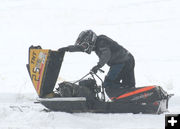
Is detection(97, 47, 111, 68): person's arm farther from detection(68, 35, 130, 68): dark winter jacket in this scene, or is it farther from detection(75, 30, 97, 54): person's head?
detection(75, 30, 97, 54): person's head

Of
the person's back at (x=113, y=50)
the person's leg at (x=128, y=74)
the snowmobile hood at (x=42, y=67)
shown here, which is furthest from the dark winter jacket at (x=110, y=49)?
the snowmobile hood at (x=42, y=67)

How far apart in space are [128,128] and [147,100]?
1.58 m

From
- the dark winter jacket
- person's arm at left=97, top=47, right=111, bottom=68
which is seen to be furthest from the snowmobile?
the dark winter jacket

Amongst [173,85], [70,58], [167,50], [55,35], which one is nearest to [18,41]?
[55,35]

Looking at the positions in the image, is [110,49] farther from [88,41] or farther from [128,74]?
[128,74]

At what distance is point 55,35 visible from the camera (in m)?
20.9

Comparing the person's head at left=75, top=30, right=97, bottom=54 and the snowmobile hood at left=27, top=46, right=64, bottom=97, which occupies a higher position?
the person's head at left=75, top=30, right=97, bottom=54

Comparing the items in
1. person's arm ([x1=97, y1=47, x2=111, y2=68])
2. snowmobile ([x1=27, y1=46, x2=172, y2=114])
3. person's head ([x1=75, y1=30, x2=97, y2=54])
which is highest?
person's head ([x1=75, y1=30, x2=97, y2=54])

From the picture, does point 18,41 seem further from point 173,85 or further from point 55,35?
point 173,85

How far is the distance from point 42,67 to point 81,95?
84 cm

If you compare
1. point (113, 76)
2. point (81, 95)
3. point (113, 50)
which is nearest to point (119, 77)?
point (113, 76)

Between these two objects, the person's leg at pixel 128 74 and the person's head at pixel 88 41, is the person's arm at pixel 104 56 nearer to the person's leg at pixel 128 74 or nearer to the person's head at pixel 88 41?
the person's head at pixel 88 41

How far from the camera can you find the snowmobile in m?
6.39

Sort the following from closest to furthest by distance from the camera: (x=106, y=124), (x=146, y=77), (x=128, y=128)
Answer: (x=128, y=128) < (x=106, y=124) < (x=146, y=77)
